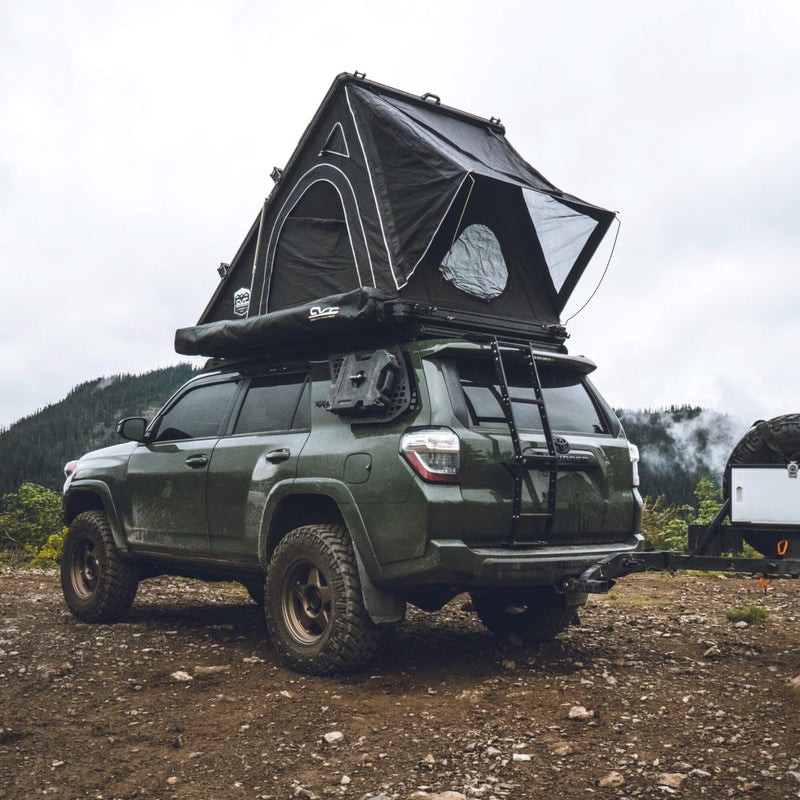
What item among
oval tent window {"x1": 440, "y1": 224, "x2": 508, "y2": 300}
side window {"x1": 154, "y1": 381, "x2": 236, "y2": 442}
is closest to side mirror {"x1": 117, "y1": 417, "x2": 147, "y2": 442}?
side window {"x1": 154, "y1": 381, "x2": 236, "y2": 442}

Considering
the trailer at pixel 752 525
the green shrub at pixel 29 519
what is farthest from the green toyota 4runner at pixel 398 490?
the green shrub at pixel 29 519

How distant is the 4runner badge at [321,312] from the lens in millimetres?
5648

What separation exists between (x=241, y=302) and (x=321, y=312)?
1.77 m

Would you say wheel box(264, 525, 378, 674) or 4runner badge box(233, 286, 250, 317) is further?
4runner badge box(233, 286, 250, 317)

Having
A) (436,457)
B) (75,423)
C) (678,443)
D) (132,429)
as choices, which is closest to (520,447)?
(436,457)

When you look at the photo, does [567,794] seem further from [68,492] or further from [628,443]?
[68,492]

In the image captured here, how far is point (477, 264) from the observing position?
245 inches

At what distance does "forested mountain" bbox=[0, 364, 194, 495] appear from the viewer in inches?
2628

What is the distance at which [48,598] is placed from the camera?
896cm

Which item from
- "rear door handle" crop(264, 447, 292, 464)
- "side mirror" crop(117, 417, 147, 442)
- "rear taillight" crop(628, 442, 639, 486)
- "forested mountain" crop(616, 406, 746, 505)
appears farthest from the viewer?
"forested mountain" crop(616, 406, 746, 505)

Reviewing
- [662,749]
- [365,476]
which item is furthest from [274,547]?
[662,749]

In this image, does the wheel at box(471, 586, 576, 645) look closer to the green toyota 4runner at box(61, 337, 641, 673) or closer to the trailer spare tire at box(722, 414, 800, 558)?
the green toyota 4runner at box(61, 337, 641, 673)

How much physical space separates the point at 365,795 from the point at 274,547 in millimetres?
2504

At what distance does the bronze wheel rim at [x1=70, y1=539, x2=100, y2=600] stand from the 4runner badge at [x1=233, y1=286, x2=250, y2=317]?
2298 millimetres
